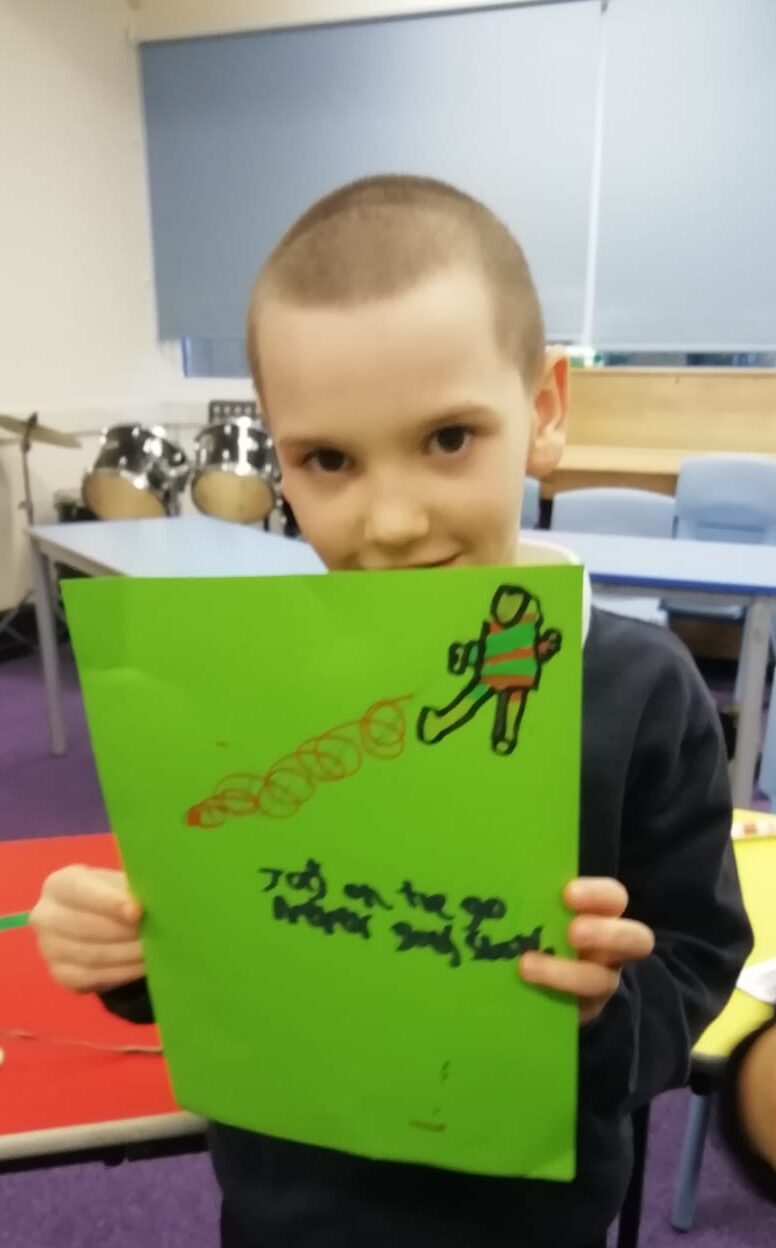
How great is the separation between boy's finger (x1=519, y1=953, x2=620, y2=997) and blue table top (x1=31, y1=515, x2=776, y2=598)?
1.47 m

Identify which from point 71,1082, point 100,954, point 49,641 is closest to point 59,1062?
point 71,1082

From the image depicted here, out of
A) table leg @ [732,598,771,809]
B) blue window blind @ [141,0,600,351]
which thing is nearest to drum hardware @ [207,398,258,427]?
blue window blind @ [141,0,600,351]

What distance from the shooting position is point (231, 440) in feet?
13.3

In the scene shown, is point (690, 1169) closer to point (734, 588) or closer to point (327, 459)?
point (734, 588)

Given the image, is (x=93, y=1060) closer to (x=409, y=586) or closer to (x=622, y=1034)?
(x=622, y=1034)

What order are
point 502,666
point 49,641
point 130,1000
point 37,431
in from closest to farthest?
point 502,666 < point 130,1000 < point 49,641 < point 37,431

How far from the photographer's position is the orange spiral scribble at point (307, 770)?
45 centimetres

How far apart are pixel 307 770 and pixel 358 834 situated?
0.14ft

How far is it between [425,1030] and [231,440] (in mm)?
3745

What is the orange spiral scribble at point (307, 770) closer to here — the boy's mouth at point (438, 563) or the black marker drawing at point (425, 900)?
the black marker drawing at point (425, 900)

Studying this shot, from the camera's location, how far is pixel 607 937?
46cm

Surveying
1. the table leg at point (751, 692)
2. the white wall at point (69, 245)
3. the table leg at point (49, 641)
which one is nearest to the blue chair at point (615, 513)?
the table leg at point (751, 692)

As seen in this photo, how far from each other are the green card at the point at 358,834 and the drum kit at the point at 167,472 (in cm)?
348

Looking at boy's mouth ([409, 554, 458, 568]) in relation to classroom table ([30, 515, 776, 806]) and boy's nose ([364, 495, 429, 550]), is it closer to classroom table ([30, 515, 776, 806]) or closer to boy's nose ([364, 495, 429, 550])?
boy's nose ([364, 495, 429, 550])
